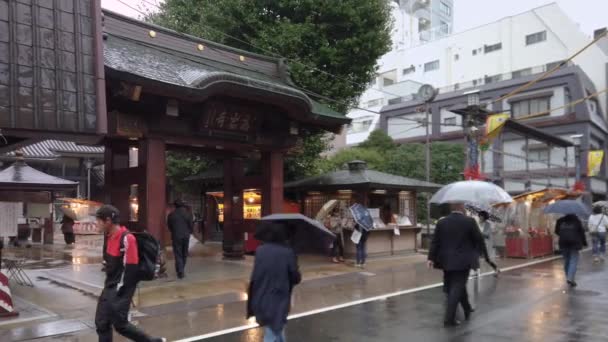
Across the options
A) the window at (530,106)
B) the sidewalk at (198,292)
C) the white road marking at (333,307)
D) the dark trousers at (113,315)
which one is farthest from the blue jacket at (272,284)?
the window at (530,106)

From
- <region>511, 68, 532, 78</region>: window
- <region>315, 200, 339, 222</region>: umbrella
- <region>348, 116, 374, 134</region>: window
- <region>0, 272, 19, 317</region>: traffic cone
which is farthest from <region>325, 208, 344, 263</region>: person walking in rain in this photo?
<region>348, 116, 374, 134</region>: window

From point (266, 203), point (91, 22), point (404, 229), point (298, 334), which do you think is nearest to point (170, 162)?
point (266, 203)

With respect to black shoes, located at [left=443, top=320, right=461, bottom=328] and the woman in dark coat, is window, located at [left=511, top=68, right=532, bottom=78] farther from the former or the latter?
the woman in dark coat

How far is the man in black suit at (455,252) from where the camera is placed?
748 cm

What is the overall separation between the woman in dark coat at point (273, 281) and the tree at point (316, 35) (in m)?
12.7

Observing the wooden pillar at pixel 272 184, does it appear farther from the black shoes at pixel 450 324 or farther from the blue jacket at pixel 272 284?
the blue jacket at pixel 272 284

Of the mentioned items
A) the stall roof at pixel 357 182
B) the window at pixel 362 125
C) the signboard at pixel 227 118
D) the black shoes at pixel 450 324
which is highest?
the window at pixel 362 125

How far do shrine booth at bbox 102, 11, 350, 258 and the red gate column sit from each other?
0.08 feet

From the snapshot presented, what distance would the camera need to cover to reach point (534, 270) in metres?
14.4

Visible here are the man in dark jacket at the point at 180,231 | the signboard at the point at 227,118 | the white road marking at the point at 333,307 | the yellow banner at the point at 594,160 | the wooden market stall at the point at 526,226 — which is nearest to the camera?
A: the white road marking at the point at 333,307

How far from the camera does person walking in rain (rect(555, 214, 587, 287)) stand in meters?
11.1

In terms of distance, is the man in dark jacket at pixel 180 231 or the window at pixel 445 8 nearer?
the man in dark jacket at pixel 180 231

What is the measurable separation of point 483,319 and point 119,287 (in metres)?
5.53

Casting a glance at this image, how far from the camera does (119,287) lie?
5.71m
